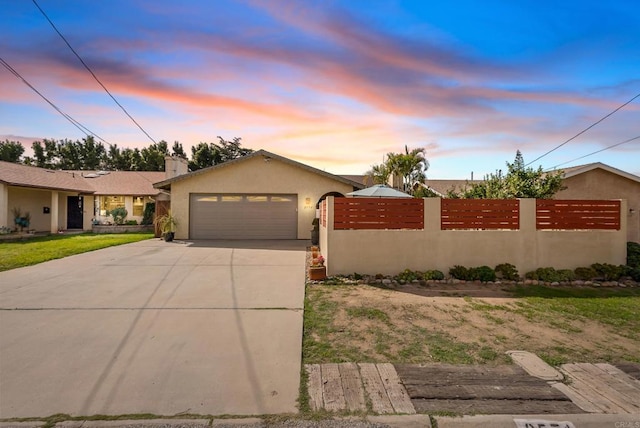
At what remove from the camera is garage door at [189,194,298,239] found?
607 inches

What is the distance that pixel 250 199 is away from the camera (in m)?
15.4

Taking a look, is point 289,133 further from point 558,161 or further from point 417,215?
point 558,161

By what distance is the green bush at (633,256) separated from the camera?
25.7 feet

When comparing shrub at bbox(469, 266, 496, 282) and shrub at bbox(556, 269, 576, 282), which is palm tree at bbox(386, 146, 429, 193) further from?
shrub at bbox(469, 266, 496, 282)

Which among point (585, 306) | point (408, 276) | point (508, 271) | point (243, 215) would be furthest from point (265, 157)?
point (585, 306)

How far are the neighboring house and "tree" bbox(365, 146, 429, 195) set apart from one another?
8.44 meters

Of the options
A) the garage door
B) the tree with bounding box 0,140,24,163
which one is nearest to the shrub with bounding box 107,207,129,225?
the garage door

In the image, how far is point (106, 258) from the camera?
33.0 ft

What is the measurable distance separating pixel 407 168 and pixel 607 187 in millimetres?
11288

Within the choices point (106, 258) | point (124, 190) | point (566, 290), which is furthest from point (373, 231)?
point (124, 190)

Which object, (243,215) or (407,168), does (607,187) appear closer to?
(407,168)

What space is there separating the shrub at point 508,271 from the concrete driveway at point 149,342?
16.3ft

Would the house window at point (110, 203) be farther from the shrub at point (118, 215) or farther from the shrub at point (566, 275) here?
the shrub at point (566, 275)

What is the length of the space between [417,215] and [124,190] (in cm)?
2111
